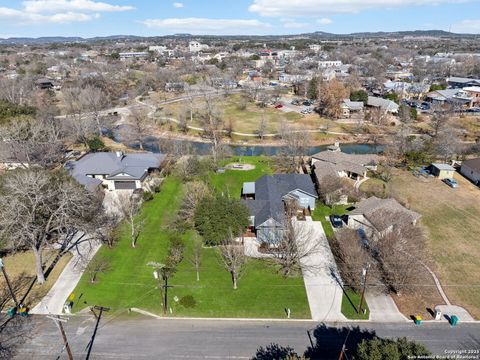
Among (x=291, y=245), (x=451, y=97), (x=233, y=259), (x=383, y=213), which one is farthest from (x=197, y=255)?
(x=451, y=97)

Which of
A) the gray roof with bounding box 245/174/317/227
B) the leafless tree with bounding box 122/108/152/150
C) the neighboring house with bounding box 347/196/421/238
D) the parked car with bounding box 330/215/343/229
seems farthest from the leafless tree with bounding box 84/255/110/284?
the leafless tree with bounding box 122/108/152/150

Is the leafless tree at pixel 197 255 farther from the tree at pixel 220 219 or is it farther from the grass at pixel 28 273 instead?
the grass at pixel 28 273

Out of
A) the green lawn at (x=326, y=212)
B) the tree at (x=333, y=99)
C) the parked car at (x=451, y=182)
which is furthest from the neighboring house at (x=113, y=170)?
the tree at (x=333, y=99)

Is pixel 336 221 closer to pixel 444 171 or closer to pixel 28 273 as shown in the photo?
pixel 444 171

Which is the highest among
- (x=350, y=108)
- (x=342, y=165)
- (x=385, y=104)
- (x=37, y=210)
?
(x=385, y=104)

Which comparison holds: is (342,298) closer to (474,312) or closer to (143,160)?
(474,312)

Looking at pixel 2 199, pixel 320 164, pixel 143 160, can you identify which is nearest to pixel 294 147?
pixel 320 164
